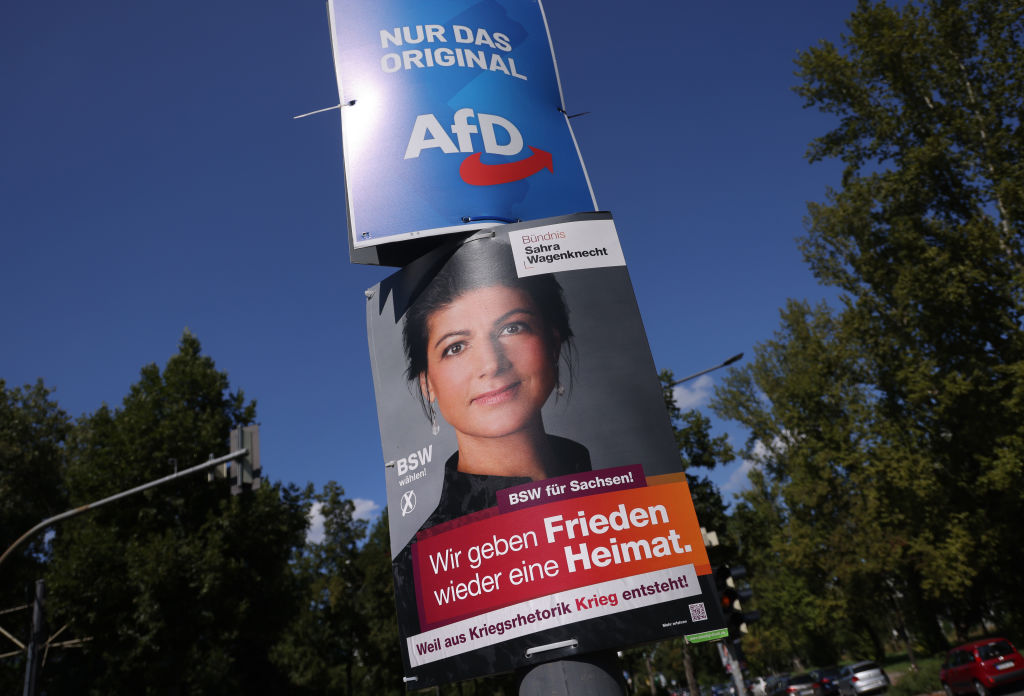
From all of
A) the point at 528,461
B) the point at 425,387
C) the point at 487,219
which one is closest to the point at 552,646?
the point at 528,461

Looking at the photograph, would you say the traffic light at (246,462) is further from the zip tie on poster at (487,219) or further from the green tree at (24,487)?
the green tree at (24,487)

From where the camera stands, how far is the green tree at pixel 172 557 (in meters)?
22.3

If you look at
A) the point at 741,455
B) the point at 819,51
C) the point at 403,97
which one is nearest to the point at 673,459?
the point at 403,97

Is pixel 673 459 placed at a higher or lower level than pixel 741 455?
lower

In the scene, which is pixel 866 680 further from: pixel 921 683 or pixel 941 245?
pixel 941 245

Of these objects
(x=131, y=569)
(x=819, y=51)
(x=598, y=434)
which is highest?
(x=819, y=51)

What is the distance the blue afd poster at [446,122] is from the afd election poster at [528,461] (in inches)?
34.8

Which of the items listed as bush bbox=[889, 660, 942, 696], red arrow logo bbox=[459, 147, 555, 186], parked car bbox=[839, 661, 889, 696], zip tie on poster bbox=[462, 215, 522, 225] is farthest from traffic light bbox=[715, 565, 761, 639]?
parked car bbox=[839, 661, 889, 696]

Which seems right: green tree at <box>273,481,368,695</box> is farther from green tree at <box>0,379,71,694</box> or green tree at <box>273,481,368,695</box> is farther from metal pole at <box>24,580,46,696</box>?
metal pole at <box>24,580,46,696</box>

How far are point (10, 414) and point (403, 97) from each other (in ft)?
108

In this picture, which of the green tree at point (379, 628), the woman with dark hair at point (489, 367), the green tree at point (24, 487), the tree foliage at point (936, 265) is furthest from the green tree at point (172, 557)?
the tree foliage at point (936, 265)

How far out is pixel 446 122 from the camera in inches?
456

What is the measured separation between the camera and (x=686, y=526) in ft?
28.9

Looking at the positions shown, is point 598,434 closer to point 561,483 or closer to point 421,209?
point 561,483
